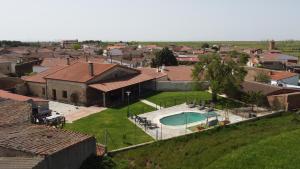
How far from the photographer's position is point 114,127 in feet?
104

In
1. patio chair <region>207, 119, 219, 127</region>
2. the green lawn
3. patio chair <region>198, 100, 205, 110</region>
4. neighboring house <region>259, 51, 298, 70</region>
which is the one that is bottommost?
the green lawn

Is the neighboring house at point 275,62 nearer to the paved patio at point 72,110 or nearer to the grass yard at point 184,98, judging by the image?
the grass yard at point 184,98

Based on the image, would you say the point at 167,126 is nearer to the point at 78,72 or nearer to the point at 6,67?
the point at 78,72

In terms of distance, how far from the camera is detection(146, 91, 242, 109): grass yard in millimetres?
39625

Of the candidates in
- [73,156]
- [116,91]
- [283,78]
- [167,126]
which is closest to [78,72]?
[116,91]

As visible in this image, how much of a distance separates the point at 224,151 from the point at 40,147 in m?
12.8

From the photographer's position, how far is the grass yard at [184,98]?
3962 cm

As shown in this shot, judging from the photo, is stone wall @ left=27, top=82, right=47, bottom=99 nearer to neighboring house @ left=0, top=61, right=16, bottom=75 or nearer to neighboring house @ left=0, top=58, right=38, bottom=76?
neighboring house @ left=0, top=58, right=38, bottom=76

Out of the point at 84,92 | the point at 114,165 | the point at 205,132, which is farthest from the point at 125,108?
the point at 114,165

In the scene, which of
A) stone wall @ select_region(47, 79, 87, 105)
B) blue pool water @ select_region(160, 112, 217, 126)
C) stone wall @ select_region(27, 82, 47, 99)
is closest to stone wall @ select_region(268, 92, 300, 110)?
blue pool water @ select_region(160, 112, 217, 126)

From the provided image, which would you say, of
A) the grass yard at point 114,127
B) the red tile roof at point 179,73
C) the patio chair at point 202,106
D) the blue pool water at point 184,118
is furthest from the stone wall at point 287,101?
the red tile roof at point 179,73

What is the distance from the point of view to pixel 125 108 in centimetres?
3950

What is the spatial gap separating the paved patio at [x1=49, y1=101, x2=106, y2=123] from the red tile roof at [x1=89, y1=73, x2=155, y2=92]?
100 inches

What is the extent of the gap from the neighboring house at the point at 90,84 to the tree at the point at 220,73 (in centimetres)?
964
